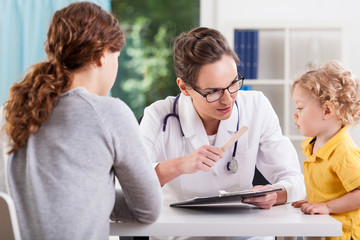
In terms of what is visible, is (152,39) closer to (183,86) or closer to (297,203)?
(183,86)

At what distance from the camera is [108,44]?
122 cm

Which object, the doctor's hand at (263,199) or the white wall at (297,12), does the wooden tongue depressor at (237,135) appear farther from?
the white wall at (297,12)

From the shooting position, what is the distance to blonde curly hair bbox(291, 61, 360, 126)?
1.58 meters

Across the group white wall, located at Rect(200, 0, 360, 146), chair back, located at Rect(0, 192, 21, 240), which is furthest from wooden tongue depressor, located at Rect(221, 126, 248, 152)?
white wall, located at Rect(200, 0, 360, 146)

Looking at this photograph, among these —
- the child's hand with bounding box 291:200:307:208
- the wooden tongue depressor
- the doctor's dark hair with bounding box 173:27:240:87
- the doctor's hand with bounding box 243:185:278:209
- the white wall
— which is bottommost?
the child's hand with bounding box 291:200:307:208

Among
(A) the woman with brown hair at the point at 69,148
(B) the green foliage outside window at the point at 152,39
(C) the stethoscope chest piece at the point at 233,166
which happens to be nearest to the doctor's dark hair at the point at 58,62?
(A) the woman with brown hair at the point at 69,148

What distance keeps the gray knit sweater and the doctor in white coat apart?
570 millimetres

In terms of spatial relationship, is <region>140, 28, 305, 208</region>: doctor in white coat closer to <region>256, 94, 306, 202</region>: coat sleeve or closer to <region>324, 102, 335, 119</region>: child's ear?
<region>256, 94, 306, 202</region>: coat sleeve

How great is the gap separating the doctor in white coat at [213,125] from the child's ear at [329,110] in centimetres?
21

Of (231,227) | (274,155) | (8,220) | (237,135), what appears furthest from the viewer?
(274,155)

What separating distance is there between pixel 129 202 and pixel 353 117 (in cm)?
82

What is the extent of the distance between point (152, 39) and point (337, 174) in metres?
5.85

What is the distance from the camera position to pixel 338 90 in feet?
5.23

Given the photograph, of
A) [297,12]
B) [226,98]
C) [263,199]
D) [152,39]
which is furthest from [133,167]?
[152,39]
